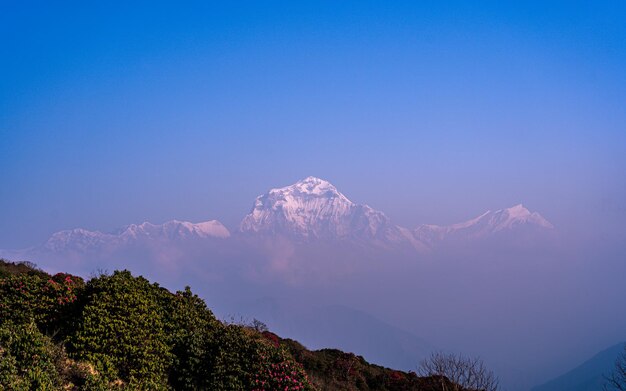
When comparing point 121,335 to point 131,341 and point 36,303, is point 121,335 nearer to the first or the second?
point 131,341

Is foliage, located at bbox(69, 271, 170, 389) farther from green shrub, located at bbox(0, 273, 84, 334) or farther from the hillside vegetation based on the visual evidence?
green shrub, located at bbox(0, 273, 84, 334)

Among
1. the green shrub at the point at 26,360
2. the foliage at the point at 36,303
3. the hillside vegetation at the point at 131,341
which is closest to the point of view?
the green shrub at the point at 26,360

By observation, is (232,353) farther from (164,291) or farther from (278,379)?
(164,291)

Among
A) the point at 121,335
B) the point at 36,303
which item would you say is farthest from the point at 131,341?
the point at 36,303

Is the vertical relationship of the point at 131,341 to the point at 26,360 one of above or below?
above

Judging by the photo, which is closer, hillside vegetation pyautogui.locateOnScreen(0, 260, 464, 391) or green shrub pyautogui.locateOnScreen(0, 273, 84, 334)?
hillside vegetation pyautogui.locateOnScreen(0, 260, 464, 391)

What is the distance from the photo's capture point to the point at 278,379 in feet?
62.8

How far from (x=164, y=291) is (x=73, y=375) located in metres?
7.32

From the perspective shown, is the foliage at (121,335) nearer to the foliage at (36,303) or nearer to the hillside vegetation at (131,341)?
the hillside vegetation at (131,341)

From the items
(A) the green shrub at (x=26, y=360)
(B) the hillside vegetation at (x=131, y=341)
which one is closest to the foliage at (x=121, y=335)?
(B) the hillside vegetation at (x=131, y=341)

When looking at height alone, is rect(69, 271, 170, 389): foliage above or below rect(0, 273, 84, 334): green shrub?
below

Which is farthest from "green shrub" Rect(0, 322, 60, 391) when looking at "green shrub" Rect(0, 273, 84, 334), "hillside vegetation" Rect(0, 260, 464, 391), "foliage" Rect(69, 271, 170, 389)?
"green shrub" Rect(0, 273, 84, 334)

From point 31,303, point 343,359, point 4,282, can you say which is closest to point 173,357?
point 31,303

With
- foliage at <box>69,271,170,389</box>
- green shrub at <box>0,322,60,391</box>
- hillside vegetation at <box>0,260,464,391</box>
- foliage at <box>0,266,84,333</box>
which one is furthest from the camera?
foliage at <box>0,266,84,333</box>
